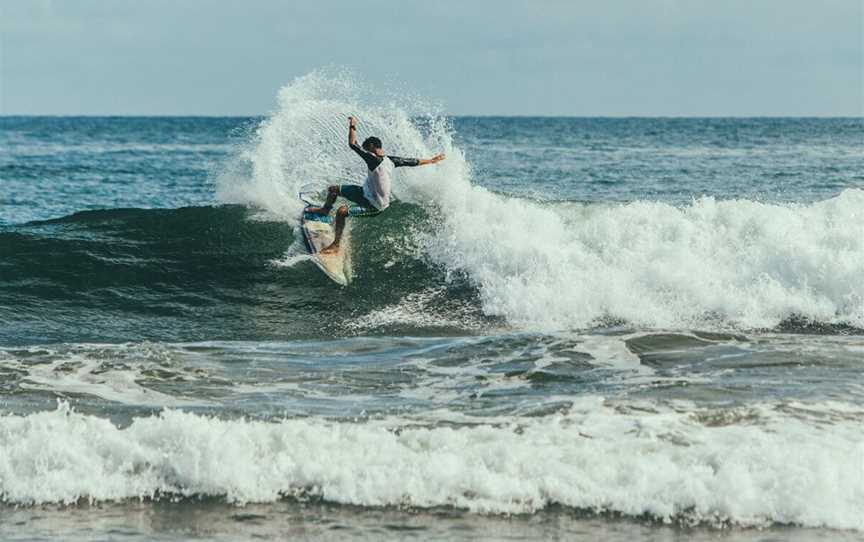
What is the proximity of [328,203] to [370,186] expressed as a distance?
3.86 feet

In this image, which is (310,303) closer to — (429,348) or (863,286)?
(429,348)

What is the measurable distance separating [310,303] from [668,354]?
5.75 m

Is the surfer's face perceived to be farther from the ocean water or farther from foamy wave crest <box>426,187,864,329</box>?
foamy wave crest <box>426,187,864,329</box>

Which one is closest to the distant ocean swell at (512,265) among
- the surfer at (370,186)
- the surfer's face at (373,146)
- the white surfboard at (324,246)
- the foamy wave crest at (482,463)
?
the white surfboard at (324,246)

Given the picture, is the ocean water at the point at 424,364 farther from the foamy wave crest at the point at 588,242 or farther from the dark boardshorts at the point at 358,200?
the dark boardshorts at the point at 358,200

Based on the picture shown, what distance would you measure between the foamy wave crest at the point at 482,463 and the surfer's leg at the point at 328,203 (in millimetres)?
7114

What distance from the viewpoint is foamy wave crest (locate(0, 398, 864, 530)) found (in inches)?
316

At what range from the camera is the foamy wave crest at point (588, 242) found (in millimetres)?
14836

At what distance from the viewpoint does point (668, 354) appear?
12180 mm

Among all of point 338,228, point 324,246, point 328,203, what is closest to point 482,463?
point 338,228

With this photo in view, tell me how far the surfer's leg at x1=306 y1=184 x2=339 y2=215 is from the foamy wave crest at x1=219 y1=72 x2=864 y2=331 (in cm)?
191

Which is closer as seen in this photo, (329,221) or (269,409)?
(269,409)

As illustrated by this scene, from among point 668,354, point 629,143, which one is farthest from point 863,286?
point 629,143

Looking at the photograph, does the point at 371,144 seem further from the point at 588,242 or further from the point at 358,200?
the point at 588,242
